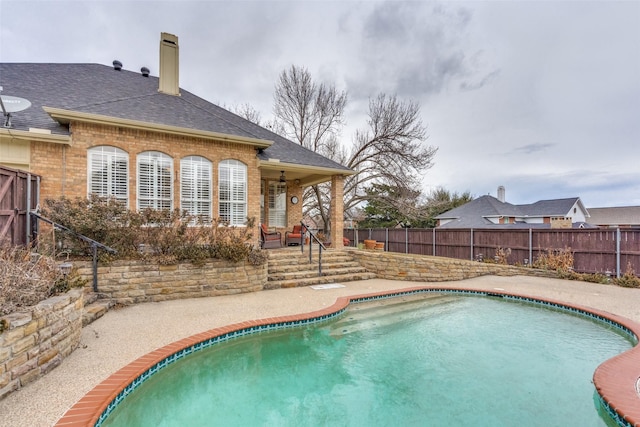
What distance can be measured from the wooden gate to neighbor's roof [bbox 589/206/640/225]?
53.7 metres

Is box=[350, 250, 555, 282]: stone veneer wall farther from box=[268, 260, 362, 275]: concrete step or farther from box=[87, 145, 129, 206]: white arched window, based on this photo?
box=[87, 145, 129, 206]: white arched window

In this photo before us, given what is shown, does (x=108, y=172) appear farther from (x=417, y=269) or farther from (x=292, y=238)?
(x=417, y=269)

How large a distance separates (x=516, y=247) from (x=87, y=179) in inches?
610

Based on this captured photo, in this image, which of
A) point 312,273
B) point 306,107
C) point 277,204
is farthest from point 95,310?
point 306,107

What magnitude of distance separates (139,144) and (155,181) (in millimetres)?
1160

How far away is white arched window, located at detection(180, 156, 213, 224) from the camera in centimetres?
981

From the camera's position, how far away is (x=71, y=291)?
4.61 metres

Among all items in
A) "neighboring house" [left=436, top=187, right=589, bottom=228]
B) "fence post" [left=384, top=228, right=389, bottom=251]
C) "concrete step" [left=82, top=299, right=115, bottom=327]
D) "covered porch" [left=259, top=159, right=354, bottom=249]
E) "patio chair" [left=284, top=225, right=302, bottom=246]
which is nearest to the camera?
"concrete step" [left=82, top=299, right=115, bottom=327]

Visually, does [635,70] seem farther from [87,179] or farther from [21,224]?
[21,224]

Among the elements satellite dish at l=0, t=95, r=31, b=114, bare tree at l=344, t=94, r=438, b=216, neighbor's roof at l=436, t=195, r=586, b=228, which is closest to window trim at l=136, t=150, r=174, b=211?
satellite dish at l=0, t=95, r=31, b=114

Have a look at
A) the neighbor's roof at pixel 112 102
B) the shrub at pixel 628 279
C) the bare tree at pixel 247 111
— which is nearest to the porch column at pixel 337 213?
the neighbor's roof at pixel 112 102

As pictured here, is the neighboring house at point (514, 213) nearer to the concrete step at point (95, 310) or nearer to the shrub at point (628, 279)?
the shrub at point (628, 279)

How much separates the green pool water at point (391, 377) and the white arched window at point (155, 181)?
5.97 metres

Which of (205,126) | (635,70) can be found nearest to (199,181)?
(205,126)
